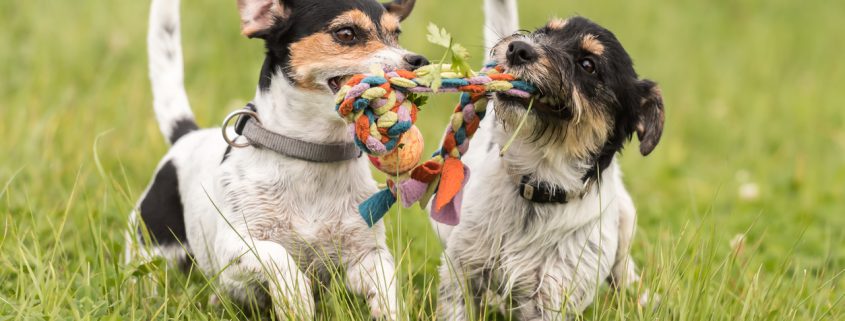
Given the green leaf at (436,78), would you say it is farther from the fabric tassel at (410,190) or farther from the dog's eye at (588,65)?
the dog's eye at (588,65)

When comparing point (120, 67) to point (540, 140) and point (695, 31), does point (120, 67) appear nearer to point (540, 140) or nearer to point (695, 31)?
point (540, 140)

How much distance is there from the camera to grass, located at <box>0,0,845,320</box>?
3.98 m

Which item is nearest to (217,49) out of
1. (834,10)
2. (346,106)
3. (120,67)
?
(120,67)

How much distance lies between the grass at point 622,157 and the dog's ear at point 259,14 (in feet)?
2.80

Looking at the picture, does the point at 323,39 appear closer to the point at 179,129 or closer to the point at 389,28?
the point at 389,28

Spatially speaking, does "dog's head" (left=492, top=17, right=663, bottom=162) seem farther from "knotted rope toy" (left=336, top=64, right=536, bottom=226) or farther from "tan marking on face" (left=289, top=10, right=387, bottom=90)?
"tan marking on face" (left=289, top=10, right=387, bottom=90)

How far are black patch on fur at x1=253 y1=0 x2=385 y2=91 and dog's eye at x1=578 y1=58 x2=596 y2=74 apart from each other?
0.81 meters

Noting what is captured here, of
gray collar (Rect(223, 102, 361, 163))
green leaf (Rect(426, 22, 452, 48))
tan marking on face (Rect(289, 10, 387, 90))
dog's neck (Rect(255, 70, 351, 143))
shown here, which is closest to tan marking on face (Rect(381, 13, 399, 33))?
tan marking on face (Rect(289, 10, 387, 90))

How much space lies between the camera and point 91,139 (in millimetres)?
6434

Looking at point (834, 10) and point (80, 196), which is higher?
point (834, 10)

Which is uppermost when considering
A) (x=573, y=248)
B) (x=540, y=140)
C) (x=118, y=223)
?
(x=540, y=140)

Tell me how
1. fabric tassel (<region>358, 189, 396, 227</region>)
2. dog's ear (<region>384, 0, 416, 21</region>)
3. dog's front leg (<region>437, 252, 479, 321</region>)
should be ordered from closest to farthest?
fabric tassel (<region>358, 189, 396, 227</region>), dog's front leg (<region>437, 252, 479, 321</region>), dog's ear (<region>384, 0, 416, 21</region>)

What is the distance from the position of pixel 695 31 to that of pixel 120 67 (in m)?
6.57

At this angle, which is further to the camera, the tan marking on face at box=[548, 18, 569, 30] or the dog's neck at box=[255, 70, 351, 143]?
the tan marking on face at box=[548, 18, 569, 30]
